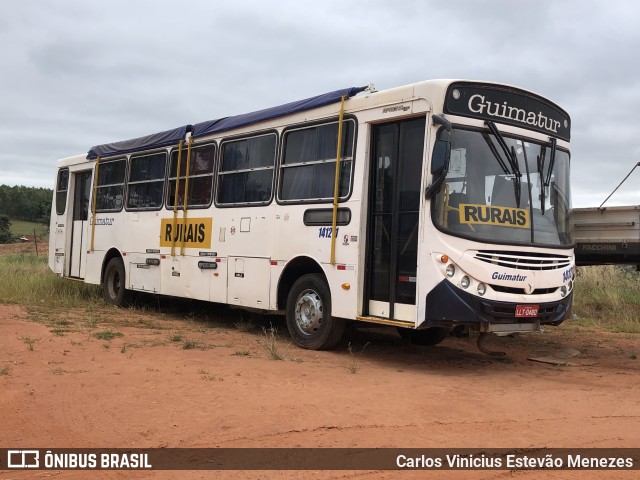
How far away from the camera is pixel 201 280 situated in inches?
439

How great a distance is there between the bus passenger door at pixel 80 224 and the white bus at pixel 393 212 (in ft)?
15.0

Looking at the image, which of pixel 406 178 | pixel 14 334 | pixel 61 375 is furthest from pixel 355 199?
pixel 14 334

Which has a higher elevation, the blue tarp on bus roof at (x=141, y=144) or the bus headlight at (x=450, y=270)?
the blue tarp on bus roof at (x=141, y=144)

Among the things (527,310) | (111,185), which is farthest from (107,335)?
(527,310)

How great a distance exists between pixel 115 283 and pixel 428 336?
7137 mm

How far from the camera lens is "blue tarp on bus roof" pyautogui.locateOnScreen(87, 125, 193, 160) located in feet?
39.4

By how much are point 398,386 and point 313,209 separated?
9.84 feet

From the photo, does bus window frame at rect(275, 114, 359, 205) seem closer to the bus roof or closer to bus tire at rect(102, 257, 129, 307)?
the bus roof

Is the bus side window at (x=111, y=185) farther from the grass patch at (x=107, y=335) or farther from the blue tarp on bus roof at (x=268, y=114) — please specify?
the grass patch at (x=107, y=335)

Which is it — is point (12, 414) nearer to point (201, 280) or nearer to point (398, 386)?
point (398, 386)

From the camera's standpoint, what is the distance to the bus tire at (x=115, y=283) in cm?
1349

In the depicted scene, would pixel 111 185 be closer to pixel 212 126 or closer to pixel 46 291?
pixel 46 291

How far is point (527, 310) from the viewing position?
7.72 m

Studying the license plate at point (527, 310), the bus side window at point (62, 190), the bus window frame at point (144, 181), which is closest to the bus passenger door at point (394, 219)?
the license plate at point (527, 310)
